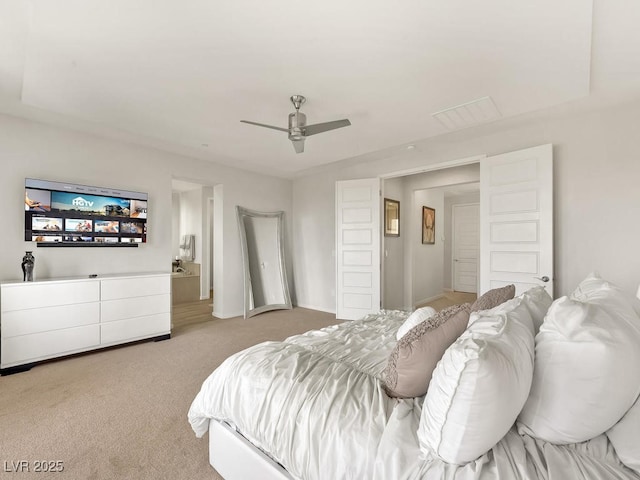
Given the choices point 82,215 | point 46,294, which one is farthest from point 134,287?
point 82,215

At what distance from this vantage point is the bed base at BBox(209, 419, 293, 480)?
4.30 ft

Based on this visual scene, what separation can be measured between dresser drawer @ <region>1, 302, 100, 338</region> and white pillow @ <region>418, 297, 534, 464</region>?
368 centimetres

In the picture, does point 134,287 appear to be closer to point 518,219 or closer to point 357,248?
point 357,248

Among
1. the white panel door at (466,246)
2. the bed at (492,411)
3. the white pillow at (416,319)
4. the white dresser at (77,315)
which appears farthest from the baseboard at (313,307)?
the bed at (492,411)

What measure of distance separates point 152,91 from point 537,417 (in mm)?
3272

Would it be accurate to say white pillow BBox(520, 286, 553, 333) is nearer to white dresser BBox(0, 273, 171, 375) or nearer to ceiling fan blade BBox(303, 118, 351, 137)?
ceiling fan blade BBox(303, 118, 351, 137)

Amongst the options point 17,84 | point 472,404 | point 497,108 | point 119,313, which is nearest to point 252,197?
point 119,313

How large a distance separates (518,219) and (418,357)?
2.89m

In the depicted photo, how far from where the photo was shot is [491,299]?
1804 millimetres

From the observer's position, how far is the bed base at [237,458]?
1310 mm

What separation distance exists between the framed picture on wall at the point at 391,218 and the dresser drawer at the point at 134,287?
353 centimetres

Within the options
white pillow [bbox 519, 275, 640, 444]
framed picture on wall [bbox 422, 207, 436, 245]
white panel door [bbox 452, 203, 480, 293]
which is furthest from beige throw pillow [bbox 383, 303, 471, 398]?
white panel door [bbox 452, 203, 480, 293]

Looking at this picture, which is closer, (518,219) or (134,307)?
(518,219)

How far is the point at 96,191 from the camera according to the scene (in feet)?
12.2
